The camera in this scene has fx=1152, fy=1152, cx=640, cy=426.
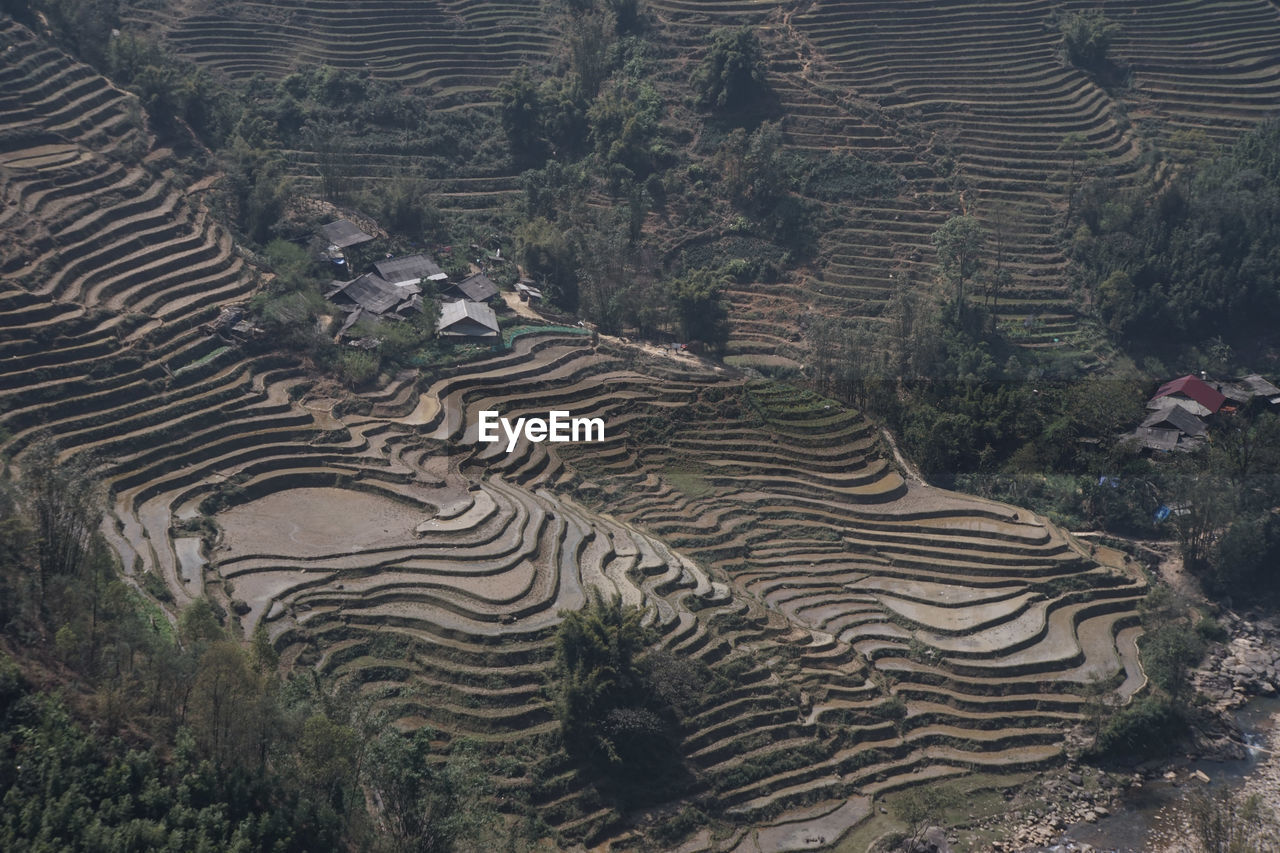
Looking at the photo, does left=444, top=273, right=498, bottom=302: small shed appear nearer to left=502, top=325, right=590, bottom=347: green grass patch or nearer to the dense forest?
the dense forest

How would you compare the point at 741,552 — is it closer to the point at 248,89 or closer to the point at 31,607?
the point at 31,607

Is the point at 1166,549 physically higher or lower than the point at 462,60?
lower

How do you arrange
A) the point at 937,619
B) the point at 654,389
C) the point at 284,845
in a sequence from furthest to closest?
the point at 654,389 < the point at 937,619 < the point at 284,845

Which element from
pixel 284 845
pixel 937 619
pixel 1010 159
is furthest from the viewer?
pixel 1010 159

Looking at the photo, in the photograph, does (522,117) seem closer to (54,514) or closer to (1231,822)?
(54,514)

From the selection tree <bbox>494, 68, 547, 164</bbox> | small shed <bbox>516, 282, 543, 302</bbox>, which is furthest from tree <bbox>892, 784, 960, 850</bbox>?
tree <bbox>494, 68, 547, 164</bbox>

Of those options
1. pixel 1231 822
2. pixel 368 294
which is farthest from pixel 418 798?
pixel 368 294

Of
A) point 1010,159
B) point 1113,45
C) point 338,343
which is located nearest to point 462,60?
point 338,343
